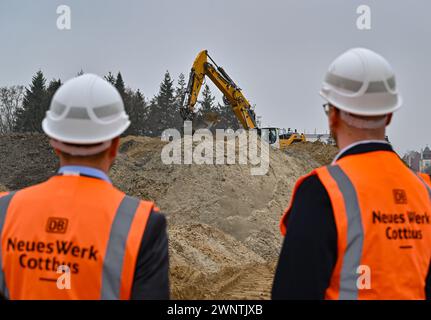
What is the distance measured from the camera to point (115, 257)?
2.06 meters

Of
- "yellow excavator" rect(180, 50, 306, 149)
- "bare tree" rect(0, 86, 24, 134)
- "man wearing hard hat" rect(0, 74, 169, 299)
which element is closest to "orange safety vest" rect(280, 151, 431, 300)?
"man wearing hard hat" rect(0, 74, 169, 299)

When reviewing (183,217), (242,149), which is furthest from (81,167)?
(242,149)

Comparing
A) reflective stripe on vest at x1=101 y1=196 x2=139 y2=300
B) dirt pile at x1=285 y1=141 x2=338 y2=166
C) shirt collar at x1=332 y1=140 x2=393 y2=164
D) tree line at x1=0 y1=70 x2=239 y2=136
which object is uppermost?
tree line at x1=0 y1=70 x2=239 y2=136

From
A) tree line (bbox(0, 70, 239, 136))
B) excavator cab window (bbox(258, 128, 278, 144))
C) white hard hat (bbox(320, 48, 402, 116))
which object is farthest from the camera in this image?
tree line (bbox(0, 70, 239, 136))

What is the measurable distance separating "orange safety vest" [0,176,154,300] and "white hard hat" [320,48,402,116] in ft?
3.32

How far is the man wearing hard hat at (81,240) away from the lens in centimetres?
206

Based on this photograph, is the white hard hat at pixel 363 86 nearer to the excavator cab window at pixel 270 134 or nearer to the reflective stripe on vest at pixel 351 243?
the reflective stripe on vest at pixel 351 243

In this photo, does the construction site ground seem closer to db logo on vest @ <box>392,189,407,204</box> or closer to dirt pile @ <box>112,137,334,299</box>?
dirt pile @ <box>112,137,334,299</box>

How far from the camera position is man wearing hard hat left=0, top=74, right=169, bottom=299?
2.06m

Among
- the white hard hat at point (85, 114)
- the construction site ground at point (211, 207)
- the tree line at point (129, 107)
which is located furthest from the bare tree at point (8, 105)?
the white hard hat at point (85, 114)

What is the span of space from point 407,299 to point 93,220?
132 centimetres

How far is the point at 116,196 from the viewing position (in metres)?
2.18

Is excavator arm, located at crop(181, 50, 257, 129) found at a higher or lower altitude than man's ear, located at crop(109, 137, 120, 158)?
higher
